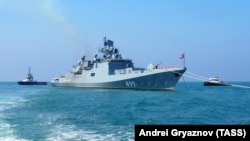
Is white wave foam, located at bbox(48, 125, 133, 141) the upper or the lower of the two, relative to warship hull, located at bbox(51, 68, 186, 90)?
lower

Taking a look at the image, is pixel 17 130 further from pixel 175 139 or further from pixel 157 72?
pixel 157 72

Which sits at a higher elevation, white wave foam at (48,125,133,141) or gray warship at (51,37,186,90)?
gray warship at (51,37,186,90)

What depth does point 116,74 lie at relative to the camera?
83438 mm

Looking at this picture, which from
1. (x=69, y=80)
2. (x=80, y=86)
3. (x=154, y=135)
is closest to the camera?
(x=154, y=135)

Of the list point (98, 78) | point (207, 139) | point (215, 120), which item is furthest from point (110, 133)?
point (98, 78)

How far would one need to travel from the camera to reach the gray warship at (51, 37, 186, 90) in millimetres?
72000

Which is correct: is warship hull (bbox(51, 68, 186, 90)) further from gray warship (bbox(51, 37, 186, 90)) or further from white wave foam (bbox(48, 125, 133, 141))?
white wave foam (bbox(48, 125, 133, 141))

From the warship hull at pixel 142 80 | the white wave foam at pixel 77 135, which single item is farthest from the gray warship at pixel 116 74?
the white wave foam at pixel 77 135

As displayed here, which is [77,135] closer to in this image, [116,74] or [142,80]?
[142,80]

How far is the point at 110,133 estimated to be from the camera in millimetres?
20688

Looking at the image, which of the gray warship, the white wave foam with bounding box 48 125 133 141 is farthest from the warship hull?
the white wave foam with bounding box 48 125 133 141

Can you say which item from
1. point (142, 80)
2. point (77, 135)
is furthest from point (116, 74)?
point (77, 135)

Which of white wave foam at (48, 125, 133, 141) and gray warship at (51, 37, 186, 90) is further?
gray warship at (51, 37, 186, 90)

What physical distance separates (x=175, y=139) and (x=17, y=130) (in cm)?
1559
